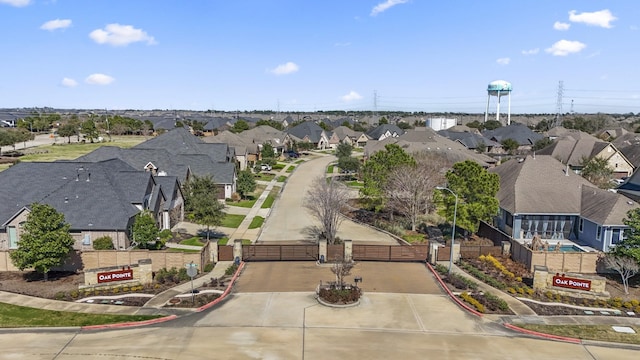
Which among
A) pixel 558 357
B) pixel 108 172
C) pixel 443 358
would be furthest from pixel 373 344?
pixel 108 172

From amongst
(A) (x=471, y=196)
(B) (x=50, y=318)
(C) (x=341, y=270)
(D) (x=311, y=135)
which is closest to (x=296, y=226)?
(A) (x=471, y=196)

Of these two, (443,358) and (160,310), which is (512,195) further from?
(160,310)

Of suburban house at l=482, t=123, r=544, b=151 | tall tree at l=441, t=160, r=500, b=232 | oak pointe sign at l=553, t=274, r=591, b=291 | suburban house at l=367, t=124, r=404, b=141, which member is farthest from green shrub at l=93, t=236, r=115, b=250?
suburban house at l=482, t=123, r=544, b=151

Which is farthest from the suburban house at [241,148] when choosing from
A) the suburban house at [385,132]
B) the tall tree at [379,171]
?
the suburban house at [385,132]

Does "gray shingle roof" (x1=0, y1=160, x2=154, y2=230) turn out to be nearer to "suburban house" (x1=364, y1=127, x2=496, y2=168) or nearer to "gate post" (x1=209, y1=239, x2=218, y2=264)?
"gate post" (x1=209, y1=239, x2=218, y2=264)

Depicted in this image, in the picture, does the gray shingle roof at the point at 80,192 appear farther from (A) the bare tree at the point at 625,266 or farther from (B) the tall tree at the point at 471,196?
(A) the bare tree at the point at 625,266

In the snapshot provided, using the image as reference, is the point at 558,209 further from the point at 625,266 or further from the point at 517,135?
the point at 517,135
